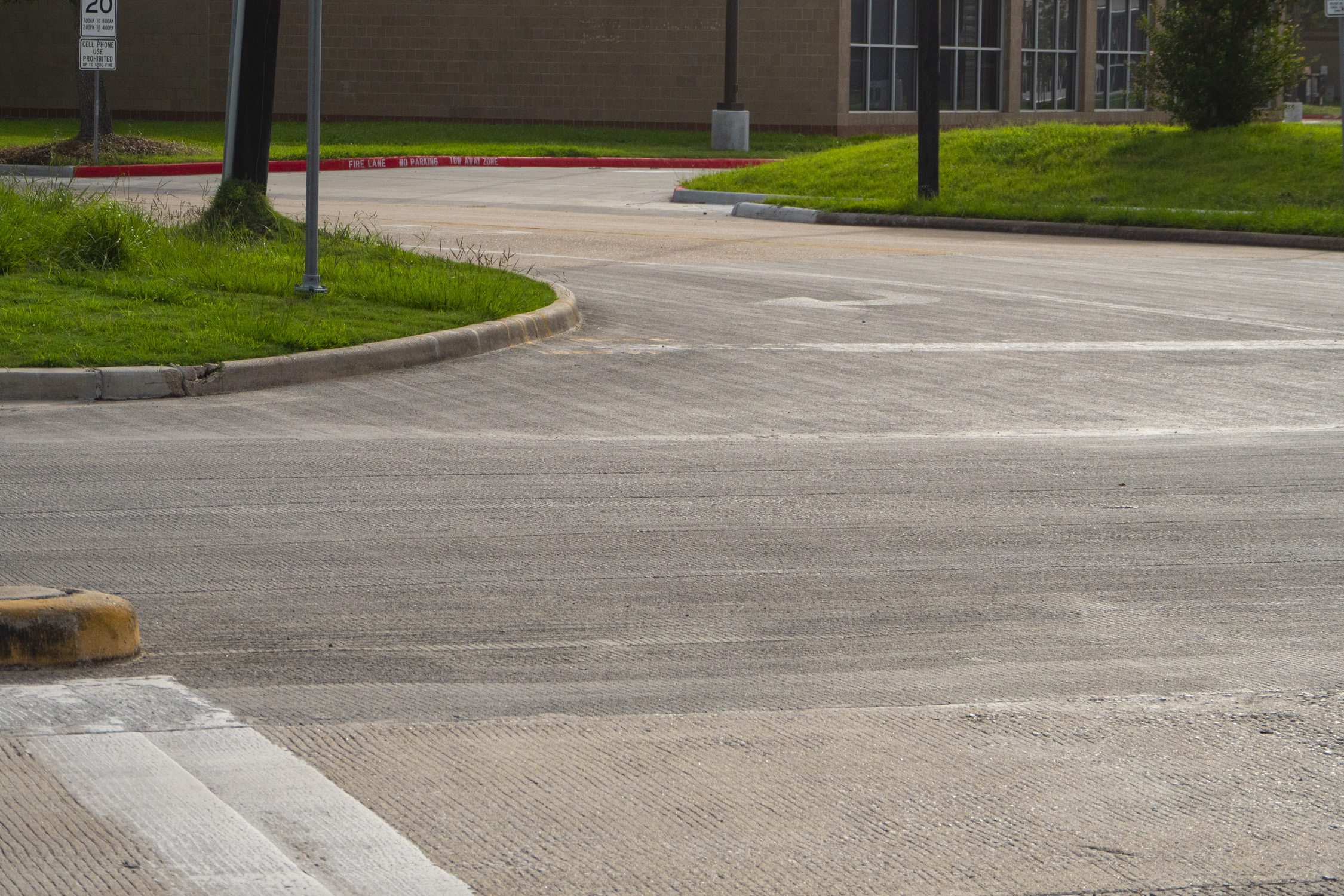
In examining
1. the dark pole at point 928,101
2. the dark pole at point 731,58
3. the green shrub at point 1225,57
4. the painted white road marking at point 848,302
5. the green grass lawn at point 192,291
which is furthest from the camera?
the dark pole at point 731,58

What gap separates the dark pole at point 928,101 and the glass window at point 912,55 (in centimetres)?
1958

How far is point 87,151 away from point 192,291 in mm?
20405

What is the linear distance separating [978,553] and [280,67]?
40108 mm

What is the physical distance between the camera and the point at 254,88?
14.8 metres

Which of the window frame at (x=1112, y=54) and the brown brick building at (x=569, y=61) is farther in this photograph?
the window frame at (x=1112, y=54)

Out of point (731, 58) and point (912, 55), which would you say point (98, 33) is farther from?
point (912, 55)

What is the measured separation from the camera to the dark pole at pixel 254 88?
14625 mm

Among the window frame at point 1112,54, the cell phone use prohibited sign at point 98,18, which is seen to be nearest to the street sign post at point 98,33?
the cell phone use prohibited sign at point 98,18

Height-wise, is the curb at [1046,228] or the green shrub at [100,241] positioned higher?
the curb at [1046,228]

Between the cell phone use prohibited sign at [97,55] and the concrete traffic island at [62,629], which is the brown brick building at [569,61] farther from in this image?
the concrete traffic island at [62,629]

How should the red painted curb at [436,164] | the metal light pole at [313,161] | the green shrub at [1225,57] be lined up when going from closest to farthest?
the metal light pole at [313,161], the green shrub at [1225,57], the red painted curb at [436,164]

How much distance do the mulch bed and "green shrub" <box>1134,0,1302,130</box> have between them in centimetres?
1789

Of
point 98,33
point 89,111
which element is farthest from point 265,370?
point 89,111

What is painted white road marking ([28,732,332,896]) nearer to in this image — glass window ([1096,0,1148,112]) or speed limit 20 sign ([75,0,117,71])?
speed limit 20 sign ([75,0,117,71])
